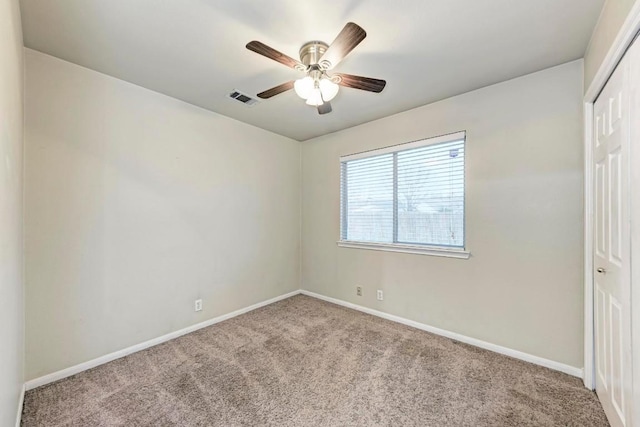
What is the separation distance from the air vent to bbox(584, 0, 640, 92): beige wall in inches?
101

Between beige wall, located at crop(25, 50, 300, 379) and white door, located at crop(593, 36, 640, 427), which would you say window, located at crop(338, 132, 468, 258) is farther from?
beige wall, located at crop(25, 50, 300, 379)

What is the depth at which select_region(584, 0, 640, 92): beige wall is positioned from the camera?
1334mm

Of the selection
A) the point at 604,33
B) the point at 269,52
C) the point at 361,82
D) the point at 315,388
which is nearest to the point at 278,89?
the point at 269,52

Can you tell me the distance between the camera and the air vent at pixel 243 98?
8.49ft

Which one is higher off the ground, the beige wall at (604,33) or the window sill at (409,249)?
the beige wall at (604,33)

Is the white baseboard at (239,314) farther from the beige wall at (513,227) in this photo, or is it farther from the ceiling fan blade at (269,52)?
the ceiling fan blade at (269,52)

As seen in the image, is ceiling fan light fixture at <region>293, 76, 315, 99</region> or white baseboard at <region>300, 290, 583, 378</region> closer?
ceiling fan light fixture at <region>293, 76, 315, 99</region>

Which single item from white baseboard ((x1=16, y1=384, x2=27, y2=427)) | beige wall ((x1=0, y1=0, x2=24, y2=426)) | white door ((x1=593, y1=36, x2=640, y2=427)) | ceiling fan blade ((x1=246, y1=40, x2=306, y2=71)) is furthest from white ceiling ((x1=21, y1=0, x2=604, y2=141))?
white baseboard ((x1=16, y1=384, x2=27, y2=427))

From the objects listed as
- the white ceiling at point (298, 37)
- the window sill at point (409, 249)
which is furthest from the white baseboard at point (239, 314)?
the white ceiling at point (298, 37)

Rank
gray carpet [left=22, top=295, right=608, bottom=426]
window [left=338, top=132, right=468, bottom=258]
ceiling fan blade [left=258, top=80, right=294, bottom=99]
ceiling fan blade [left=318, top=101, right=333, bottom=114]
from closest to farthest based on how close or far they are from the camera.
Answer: gray carpet [left=22, top=295, right=608, bottom=426], ceiling fan blade [left=258, top=80, right=294, bottom=99], ceiling fan blade [left=318, top=101, right=333, bottom=114], window [left=338, top=132, right=468, bottom=258]

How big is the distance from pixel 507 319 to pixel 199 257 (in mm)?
3093

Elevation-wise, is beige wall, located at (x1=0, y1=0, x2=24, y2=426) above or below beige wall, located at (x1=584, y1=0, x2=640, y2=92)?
below

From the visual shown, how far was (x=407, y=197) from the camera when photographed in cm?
310

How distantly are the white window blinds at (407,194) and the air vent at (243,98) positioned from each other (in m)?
1.39
